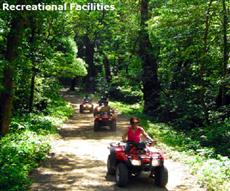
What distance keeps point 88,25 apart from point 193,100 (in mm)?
21985

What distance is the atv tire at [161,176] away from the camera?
1078 centimetres

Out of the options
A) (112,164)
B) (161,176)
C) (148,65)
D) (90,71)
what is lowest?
(161,176)

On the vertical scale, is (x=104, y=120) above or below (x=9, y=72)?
below

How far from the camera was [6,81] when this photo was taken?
15773 mm

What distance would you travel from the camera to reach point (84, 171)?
507 inches

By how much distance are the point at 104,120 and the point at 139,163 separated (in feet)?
37.6

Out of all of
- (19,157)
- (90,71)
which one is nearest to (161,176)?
(19,157)

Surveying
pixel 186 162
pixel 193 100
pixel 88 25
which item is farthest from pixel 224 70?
pixel 88 25

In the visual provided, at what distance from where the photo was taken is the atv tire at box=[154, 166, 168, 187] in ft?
35.4

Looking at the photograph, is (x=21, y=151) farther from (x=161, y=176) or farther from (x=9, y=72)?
(x=161, y=176)

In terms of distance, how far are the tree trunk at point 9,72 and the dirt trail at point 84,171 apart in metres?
2.33

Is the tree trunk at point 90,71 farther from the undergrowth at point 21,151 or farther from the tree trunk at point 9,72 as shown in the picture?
the tree trunk at point 9,72

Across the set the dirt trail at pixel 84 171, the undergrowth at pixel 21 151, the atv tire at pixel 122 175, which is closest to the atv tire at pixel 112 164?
the dirt trail at pixel 84 171

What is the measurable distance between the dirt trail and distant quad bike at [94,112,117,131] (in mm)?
2041
